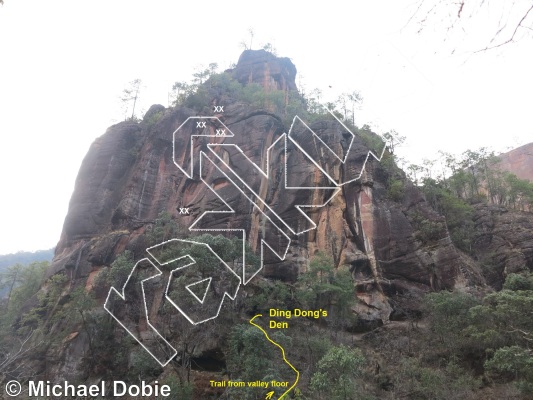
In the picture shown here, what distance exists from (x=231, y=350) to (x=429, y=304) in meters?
8.51

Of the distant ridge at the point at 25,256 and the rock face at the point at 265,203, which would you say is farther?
the distant ridge at the point at 25,256

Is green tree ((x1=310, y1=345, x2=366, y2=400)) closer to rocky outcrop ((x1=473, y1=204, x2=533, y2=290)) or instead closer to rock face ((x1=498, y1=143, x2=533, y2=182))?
rocky outcrop ((x1=473, y1=204, x2=533, y2=290))

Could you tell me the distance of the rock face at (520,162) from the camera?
3783 centimetres

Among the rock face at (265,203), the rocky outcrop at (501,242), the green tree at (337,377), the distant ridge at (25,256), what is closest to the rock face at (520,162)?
the rocky outcrop at (501,242)

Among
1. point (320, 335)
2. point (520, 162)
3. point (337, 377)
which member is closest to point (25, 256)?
point (320, 335)

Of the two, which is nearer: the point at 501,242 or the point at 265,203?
the point at 265,203

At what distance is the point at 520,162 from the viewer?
3881 centimetres

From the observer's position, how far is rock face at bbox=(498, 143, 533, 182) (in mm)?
37828

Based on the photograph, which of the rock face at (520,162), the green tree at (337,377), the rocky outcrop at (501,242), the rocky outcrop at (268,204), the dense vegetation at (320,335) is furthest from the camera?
the rock face at (520,162)

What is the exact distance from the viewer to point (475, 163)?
29672mm

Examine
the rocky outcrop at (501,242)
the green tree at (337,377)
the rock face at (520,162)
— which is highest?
the rock face at (520,162)

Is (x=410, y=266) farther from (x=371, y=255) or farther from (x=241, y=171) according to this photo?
(x=241, y=171)

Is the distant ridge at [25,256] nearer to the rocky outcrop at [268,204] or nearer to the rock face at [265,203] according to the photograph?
the rock face at [265,203]

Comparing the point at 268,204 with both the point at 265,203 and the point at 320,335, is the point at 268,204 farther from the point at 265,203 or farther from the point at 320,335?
the point at 320,335
